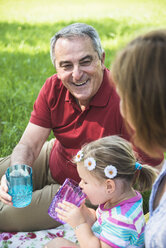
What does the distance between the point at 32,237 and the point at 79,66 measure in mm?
1422

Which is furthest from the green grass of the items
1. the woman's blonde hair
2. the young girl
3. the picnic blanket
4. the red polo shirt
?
the picnic blanket

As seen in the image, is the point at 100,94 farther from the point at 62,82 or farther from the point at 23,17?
the point at 23,17

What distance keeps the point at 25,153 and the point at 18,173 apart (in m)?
0.45

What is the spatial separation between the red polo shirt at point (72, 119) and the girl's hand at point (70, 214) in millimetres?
674

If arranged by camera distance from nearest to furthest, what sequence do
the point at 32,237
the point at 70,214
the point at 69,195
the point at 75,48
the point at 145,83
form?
1. the point at 145,83
2. the point at 70,214
3. the point at 69,195
4. the point at 75,48
5. the point at 32,237

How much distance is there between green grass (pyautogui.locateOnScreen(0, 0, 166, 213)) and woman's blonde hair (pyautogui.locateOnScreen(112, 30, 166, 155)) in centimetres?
15

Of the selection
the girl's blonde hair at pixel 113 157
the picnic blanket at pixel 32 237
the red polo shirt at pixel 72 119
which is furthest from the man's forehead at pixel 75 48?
the picnic blanket at pixel 32 237

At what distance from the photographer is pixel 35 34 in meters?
7.91

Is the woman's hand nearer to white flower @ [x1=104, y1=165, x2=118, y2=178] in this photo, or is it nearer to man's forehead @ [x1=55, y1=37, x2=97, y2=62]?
white flower @ [x1=104, y1=165, x2=118, y2=178]

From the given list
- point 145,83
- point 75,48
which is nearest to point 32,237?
point 75,48

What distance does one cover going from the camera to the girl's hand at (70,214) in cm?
216

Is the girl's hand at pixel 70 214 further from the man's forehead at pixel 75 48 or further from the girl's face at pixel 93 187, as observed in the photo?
the man's forehead at pixel 75 48

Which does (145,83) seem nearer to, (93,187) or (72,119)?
(93,187)

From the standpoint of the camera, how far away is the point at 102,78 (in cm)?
281
